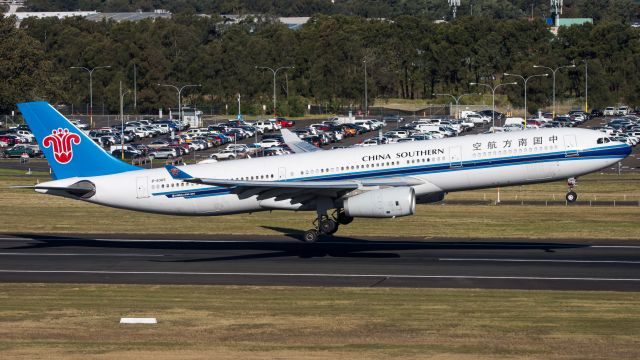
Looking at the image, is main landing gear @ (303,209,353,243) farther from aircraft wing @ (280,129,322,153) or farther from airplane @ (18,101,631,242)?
aircraft wing @ (280,129,322,153)

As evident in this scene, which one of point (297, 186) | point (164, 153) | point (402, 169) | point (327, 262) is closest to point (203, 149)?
point (164, 153)

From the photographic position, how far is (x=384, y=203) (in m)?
49.4

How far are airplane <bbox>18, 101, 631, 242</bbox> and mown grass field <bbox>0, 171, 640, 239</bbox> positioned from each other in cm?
824

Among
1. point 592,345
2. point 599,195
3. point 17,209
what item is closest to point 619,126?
point 599,195

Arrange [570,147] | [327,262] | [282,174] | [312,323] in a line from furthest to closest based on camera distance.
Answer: [282,174] → [570,147] → [327,262] → [312,323]

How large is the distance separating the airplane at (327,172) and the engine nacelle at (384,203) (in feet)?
0.18

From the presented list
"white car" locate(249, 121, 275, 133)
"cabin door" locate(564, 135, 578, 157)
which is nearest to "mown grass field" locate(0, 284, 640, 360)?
"cabin door" locate(564, 135, 578, 157)

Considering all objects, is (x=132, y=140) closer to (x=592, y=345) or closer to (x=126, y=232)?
(x=126, y=232)

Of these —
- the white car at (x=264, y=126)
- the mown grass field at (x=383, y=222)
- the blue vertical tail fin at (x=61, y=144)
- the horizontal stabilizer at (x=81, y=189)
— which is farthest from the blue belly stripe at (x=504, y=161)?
the white car at (x=264, y=126)

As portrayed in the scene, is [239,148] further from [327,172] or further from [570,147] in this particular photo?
[570,147]

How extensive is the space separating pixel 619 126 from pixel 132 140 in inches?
3190

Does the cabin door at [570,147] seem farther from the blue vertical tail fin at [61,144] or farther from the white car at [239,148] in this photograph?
the white car at [239,148]

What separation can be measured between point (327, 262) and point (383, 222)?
16.5 m

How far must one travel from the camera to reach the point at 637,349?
32.0 metres
